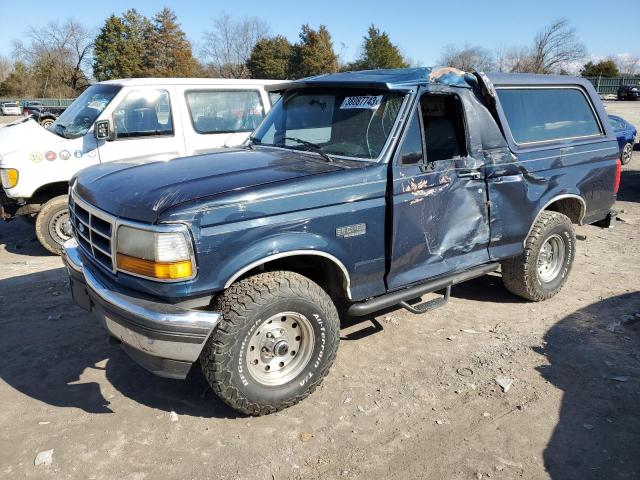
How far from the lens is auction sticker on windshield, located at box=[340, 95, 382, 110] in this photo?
3.87 metres

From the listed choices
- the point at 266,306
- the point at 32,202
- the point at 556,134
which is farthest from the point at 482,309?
the point at 32,202

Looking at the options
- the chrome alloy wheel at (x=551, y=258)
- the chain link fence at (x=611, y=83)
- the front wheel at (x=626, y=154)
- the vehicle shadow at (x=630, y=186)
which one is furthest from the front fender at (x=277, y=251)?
the chain link fence at (x=611, y=83)

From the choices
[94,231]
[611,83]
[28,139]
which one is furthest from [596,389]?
[611,83]

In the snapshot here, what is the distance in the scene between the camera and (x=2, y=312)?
4.89 m

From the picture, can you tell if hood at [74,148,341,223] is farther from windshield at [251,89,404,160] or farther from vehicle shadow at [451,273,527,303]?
vehicle shadow at [451,273,527,303]

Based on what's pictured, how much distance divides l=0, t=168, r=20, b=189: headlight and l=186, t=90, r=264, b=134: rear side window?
2.24 metres

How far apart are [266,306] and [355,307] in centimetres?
78

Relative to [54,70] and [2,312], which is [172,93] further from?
[54,70]

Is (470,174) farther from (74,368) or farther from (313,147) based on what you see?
(74,368)

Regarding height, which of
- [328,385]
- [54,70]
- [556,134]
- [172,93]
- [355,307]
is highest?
[54,70]

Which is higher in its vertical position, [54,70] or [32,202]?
[54,70]

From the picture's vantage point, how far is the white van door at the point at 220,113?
22.8 feet

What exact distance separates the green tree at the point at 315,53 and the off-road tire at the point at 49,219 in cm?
4559

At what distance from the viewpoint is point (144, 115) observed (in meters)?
6.70
